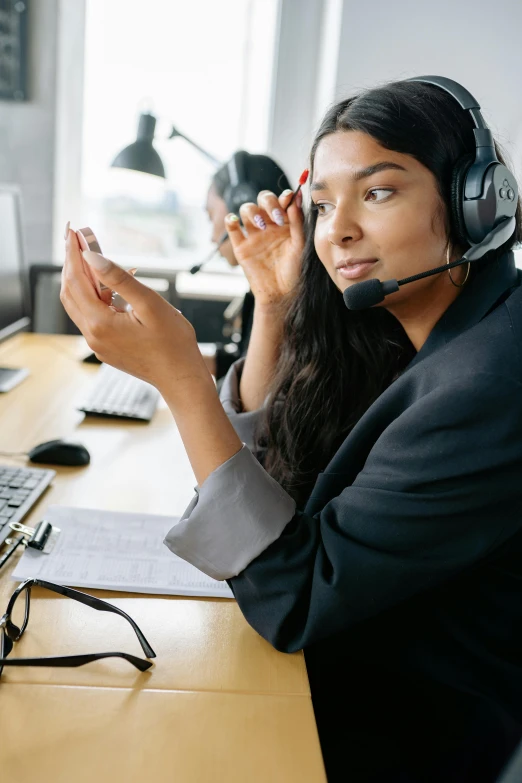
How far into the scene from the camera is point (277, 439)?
1.13m

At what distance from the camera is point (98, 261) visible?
2.36 ft

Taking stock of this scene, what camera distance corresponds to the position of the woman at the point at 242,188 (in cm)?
178

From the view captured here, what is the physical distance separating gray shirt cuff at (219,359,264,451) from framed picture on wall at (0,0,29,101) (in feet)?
6.34

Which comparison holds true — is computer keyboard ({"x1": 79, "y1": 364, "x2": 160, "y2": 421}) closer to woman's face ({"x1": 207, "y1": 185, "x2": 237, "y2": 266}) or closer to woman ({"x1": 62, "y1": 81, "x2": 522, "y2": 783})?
woman's face ({"x1": 207, "y1": 185, "x2": 237, "y2": 266})

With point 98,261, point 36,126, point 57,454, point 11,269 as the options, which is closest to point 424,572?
point 98,261

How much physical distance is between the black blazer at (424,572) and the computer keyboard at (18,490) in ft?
1.12

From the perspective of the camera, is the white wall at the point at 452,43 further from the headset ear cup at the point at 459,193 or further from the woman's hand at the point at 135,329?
the woman's hand at the point at 135,329

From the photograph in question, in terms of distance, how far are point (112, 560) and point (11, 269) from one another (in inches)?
45.0

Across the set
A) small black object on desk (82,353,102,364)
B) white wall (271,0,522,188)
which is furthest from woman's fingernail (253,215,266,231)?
white wall (271,0,522,188)

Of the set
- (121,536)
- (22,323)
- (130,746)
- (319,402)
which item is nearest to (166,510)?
(121,536)

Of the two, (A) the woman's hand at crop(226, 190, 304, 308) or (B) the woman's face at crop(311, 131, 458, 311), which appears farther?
(A) the woman's hand at crop(226, 190, 304, 308)

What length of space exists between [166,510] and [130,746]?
0.50m

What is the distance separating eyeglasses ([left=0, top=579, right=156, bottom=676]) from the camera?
653 mm

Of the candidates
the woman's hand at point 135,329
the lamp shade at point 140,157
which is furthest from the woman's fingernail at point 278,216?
the lamp shade at point 140,157
